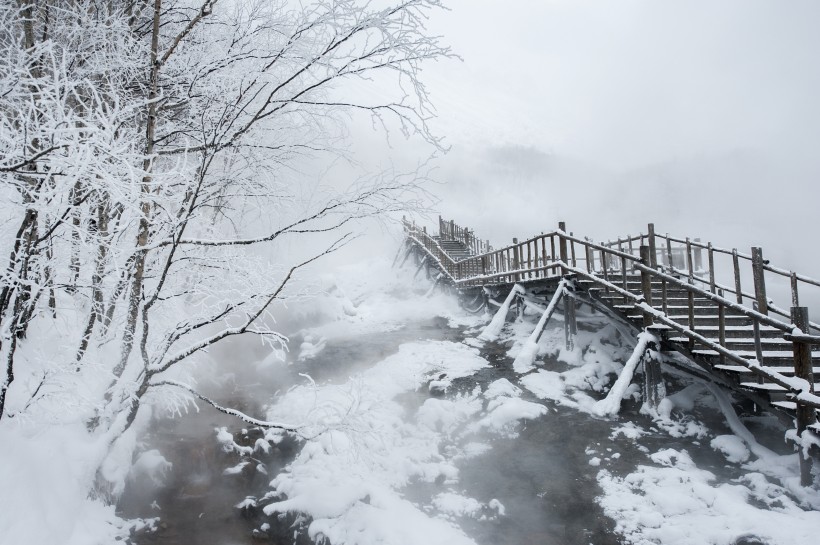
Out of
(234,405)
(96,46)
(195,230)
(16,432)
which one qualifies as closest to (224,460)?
(234,405)

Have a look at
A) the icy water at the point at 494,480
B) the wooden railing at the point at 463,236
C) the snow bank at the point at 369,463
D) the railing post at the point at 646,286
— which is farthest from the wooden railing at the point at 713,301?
the wooden railing at the point at 463,236

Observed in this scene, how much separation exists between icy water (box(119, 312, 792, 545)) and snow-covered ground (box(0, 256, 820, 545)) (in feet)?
0.10

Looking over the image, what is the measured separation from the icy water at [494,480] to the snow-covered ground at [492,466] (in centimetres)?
3

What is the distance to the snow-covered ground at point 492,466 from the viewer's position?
16.1ft

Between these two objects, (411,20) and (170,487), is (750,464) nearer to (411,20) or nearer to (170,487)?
(411,20)

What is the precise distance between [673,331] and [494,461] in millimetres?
4340

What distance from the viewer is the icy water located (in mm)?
5734

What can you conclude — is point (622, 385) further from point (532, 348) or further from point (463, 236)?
point (463, 236)

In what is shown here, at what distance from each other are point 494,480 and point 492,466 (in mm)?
356

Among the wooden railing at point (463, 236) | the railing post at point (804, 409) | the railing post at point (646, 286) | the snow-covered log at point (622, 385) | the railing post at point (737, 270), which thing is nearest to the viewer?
the railing post at point (804, 409)

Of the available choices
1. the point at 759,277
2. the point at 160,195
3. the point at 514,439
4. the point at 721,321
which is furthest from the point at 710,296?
the point at 160,195

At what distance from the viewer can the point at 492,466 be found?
7133 mm

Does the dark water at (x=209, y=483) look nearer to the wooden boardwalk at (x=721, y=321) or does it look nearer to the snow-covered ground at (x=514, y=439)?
the snow-covered ground at (x=514, y=439)

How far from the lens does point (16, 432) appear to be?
4.80m
